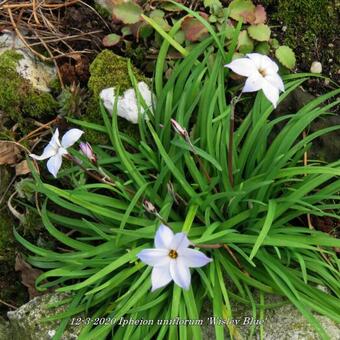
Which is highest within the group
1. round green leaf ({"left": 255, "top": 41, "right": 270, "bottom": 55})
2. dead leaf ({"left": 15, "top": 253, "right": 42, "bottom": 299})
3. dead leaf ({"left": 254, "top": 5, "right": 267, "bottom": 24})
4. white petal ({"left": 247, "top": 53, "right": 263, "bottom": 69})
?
white petal ({"left": 247, "top": 53, "right": 263, "bottom": 69})

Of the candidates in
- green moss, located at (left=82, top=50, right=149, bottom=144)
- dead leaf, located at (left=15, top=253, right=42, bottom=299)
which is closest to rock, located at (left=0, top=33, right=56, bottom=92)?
green moss, located at (left=82, top=50, right=149, bottom=144)

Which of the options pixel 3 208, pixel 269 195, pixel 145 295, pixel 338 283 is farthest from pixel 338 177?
pixel 3 208

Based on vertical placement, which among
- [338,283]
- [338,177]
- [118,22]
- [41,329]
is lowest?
[41,329]

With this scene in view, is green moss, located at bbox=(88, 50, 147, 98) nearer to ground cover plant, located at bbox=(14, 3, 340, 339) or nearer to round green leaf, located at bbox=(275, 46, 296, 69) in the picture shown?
ground cover plant, located at bbox=(14, 3, 340, 339)

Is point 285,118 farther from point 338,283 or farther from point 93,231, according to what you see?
point 93,231

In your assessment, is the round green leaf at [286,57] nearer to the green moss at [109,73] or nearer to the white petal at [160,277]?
the green moss at [109,73]

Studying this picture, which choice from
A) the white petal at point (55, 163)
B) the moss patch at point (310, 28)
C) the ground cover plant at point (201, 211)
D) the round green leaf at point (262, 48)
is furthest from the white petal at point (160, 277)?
the moss patch at point (310, 28)
